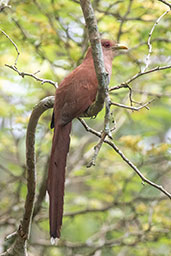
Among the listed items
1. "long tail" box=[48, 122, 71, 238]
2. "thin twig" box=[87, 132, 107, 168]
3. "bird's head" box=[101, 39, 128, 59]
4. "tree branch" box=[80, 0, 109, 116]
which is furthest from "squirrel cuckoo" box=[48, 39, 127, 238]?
"bird's head" box=[101, 39, 128, 59]

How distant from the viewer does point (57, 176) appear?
2.20m

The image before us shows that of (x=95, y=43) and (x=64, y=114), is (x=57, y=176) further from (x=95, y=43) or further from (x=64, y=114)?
(x=95, y=43)

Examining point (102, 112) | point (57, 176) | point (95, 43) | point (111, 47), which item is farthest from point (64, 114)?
point (102, 112)

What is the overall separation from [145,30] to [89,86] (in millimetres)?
1298

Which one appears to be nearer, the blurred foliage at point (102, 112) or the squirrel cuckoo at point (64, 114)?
the squirrel cuckoo at point (64, 114)

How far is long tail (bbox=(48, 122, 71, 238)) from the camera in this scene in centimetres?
211

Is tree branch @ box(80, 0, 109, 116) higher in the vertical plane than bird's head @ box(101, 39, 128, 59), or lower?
lower

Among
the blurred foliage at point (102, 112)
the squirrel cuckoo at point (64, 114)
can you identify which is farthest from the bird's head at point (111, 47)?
the squirrel cuckoo at point (64, 114)

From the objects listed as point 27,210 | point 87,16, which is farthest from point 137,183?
point 87,16

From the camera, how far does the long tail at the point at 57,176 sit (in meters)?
2.11

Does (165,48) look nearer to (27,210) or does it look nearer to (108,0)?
(108,0)

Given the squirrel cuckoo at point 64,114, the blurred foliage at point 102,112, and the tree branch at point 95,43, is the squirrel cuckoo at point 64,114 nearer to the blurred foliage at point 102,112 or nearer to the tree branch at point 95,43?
the tree branch at point 95,43

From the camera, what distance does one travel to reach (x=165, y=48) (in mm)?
3396

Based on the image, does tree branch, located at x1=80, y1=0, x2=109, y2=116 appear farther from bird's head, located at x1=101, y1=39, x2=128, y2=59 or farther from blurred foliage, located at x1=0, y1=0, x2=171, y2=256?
blurred foliage, located at x1=0, y1=0, x2=171, y2=256
